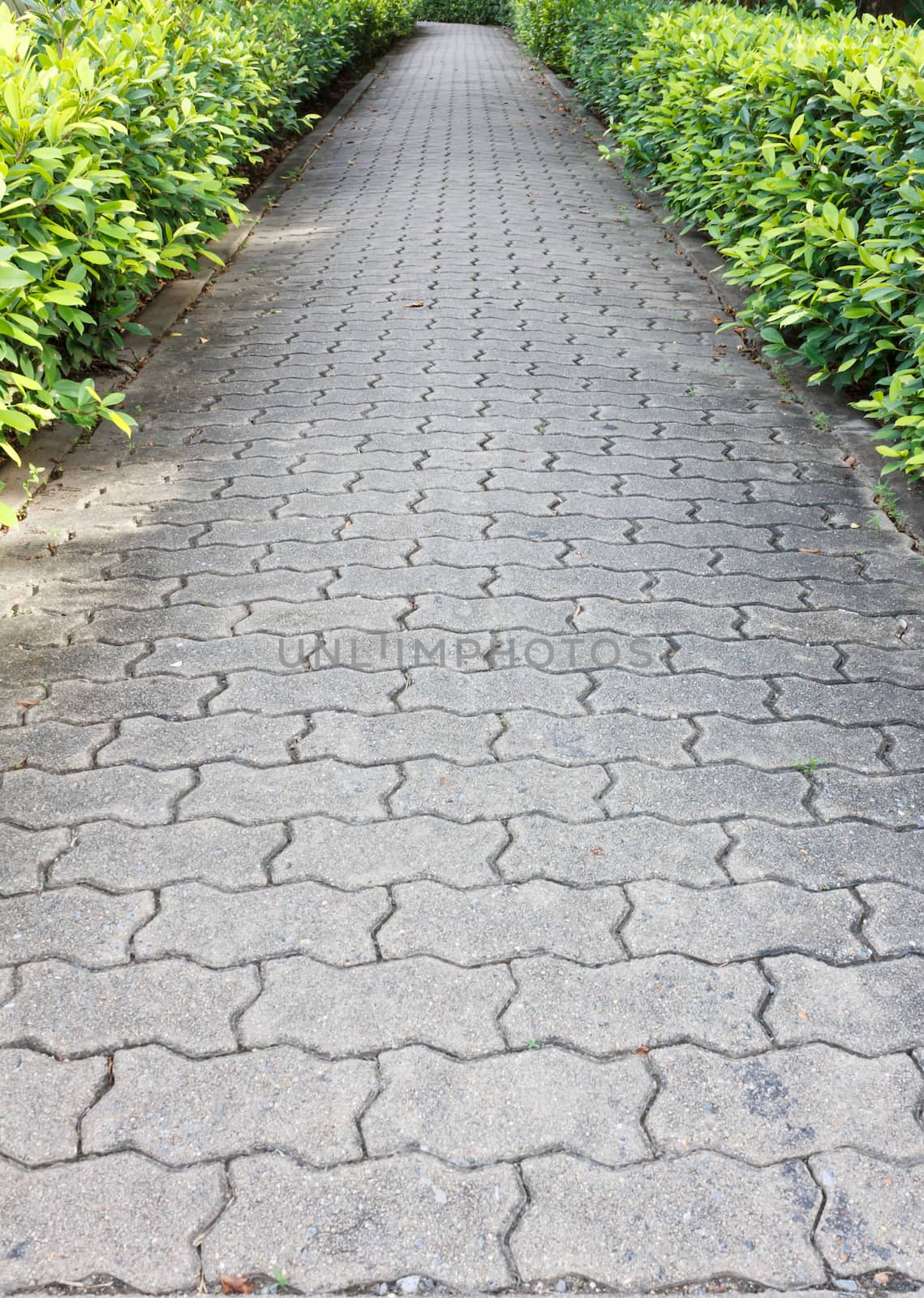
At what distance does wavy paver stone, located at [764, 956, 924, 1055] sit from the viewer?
2342 millimetres

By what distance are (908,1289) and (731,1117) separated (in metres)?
0.41

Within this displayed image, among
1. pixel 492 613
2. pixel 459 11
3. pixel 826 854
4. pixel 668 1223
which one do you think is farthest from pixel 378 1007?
pixel 459 11

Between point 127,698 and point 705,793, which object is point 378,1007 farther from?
point 127,698

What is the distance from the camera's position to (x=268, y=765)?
10.3 ft

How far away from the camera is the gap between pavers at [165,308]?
4887 mm

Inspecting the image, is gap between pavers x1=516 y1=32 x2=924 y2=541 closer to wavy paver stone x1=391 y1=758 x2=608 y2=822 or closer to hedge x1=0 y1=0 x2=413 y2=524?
wavy paver stone x1=391 y1=758 x2=608 y2=822

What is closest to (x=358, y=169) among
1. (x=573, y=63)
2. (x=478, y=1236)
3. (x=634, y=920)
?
(x=573, y=63)

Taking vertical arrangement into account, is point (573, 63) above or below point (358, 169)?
above

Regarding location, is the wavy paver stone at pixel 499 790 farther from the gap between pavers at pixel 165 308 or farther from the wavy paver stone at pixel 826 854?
the gap between pavers at pixel 165 308

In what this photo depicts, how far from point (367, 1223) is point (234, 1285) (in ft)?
0.81

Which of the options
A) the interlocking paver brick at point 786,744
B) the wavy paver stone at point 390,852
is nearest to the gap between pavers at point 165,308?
the wavy paver stone at point 390,852

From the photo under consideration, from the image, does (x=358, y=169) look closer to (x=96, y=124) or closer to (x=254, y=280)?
(x=254, y=280)

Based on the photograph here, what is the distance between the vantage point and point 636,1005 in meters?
2.41

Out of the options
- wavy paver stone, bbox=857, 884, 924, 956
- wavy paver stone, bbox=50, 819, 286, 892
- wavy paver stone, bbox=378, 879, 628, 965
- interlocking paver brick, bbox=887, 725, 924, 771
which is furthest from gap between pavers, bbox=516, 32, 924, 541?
wavy paver stone, bbox=50, 819, 286, 892
